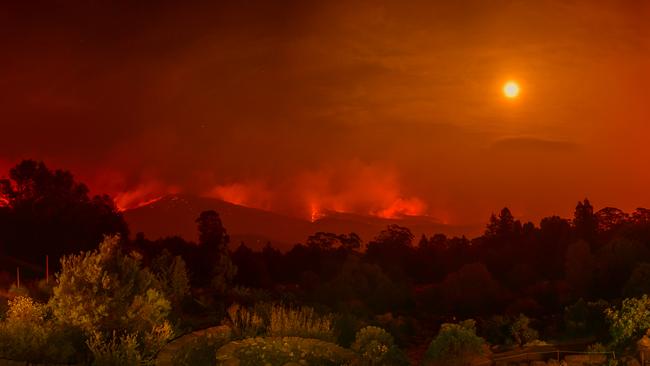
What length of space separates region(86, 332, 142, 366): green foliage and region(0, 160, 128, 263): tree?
97.3 feet

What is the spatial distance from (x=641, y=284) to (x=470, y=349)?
39.8ft

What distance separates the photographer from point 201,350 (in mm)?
14117

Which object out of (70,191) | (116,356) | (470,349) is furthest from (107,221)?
(470,349)

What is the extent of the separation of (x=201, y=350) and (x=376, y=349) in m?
4.23

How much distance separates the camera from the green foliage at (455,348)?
1268 centimetres

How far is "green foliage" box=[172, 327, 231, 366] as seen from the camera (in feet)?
44.5

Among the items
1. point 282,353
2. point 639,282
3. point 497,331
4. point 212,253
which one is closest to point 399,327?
point 497,331

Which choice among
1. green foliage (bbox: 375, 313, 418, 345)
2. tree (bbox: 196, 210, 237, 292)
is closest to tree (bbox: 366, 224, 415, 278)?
tree (bbox: 196, 210, 237, 292)

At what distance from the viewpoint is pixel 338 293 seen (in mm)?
33281

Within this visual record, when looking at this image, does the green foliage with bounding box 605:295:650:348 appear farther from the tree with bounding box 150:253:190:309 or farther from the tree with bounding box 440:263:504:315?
the tree with bounding box 440:263:504:315

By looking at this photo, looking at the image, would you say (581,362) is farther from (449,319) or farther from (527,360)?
(449,319)

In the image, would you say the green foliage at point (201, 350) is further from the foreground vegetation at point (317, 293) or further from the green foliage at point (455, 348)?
the green foliage at point (455, 348)

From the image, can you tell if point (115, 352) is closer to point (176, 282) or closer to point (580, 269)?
point (176, 282)

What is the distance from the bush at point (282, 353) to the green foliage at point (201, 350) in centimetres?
98
